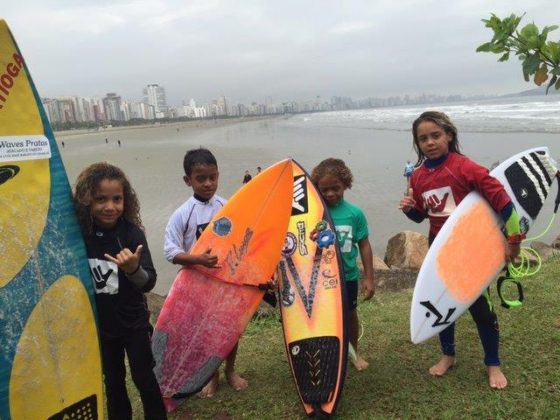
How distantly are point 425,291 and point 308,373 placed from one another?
92cm

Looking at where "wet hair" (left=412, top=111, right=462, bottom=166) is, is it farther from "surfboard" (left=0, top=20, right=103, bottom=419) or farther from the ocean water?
the ocean water

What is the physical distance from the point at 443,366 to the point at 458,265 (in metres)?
0.67

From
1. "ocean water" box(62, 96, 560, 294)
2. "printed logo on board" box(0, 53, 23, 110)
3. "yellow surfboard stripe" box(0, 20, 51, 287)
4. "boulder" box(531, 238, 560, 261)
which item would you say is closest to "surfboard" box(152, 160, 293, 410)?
"yellow surfboard stripe" box(0, 20, 51, 287)

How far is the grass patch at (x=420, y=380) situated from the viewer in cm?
271

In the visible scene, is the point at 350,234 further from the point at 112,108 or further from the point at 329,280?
the point at 112,108

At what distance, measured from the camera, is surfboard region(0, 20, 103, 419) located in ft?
7.73

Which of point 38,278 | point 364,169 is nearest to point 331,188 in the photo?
point 38,278

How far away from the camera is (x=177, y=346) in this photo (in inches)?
129

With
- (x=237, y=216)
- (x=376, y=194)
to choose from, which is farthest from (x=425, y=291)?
(x=376, y=194)

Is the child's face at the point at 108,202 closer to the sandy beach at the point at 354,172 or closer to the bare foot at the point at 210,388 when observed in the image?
the bare foot at the point at 210,388

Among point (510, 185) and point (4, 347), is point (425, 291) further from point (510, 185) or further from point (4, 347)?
point (4, 347)

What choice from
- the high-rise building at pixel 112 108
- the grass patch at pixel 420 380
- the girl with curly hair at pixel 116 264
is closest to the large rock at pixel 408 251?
the grass patch at pixel 420 380

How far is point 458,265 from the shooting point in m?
3.08

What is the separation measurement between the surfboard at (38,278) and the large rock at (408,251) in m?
5.42
